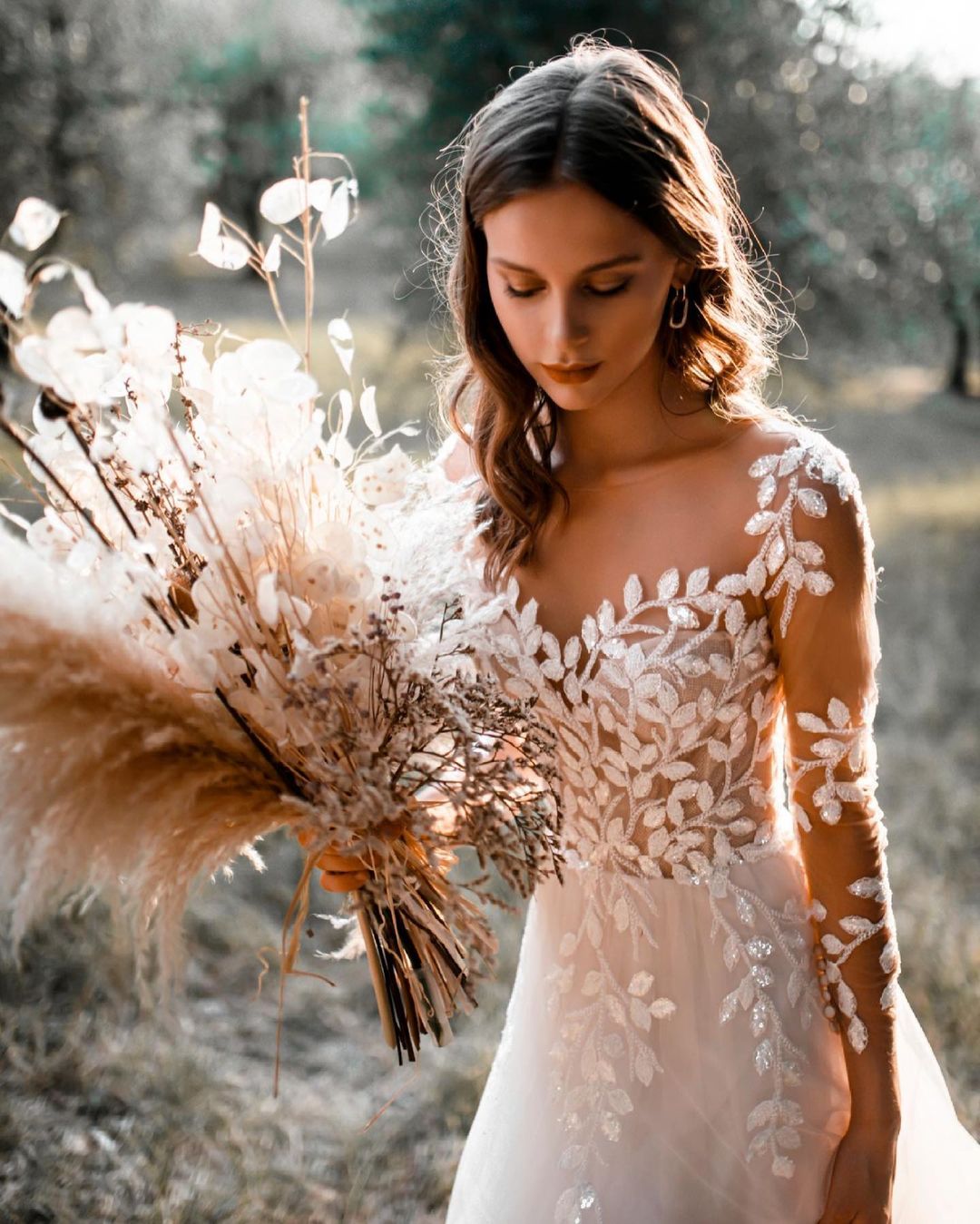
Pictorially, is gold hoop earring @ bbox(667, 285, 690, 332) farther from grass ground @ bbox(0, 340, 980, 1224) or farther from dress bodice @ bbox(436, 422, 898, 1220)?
grass ground @ bbox(0, 340, 980, 1224)

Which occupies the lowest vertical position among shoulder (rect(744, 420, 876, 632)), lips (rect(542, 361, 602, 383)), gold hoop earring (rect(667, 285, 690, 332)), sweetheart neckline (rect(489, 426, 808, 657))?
sweetheart neckline (rect(489, 426, 808, 657))

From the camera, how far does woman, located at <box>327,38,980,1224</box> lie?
1.28 m

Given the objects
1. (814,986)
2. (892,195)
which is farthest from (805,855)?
(892,195)

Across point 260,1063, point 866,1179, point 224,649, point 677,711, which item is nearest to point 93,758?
point 224,649

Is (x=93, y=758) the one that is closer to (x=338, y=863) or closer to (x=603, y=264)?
(x=338, y=863)

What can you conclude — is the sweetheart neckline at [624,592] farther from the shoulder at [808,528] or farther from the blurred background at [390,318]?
the blurred background at [390,318]

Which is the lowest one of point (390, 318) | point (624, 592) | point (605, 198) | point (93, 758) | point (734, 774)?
point (93, 758)

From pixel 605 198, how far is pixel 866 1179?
1172 mm

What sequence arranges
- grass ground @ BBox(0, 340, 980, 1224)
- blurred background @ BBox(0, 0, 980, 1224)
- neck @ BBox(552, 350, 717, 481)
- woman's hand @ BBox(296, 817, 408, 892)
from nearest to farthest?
woman's hand @ BBox(296, 817, 408, 892)
neck @ BBox(552, 350, 717, 481)
grass ground @ BBox(0, 340, 980, 1224)
blurred background @ BBox(0, 0, 980, 1224)

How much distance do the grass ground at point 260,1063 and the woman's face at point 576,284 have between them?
0.83 m

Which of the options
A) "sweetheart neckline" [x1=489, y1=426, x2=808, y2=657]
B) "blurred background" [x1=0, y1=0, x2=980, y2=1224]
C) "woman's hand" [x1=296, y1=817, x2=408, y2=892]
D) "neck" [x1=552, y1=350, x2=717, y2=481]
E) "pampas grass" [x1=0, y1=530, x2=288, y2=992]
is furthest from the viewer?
"blurred background" [x1=0, y1=0, x2=980, y2=1224]

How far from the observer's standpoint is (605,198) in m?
1.23

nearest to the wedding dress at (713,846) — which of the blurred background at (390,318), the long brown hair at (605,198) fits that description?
the long brown hair at (605,198)

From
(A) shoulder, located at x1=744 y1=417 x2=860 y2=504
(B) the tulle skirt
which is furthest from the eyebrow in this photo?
(B) the tulle skirt
